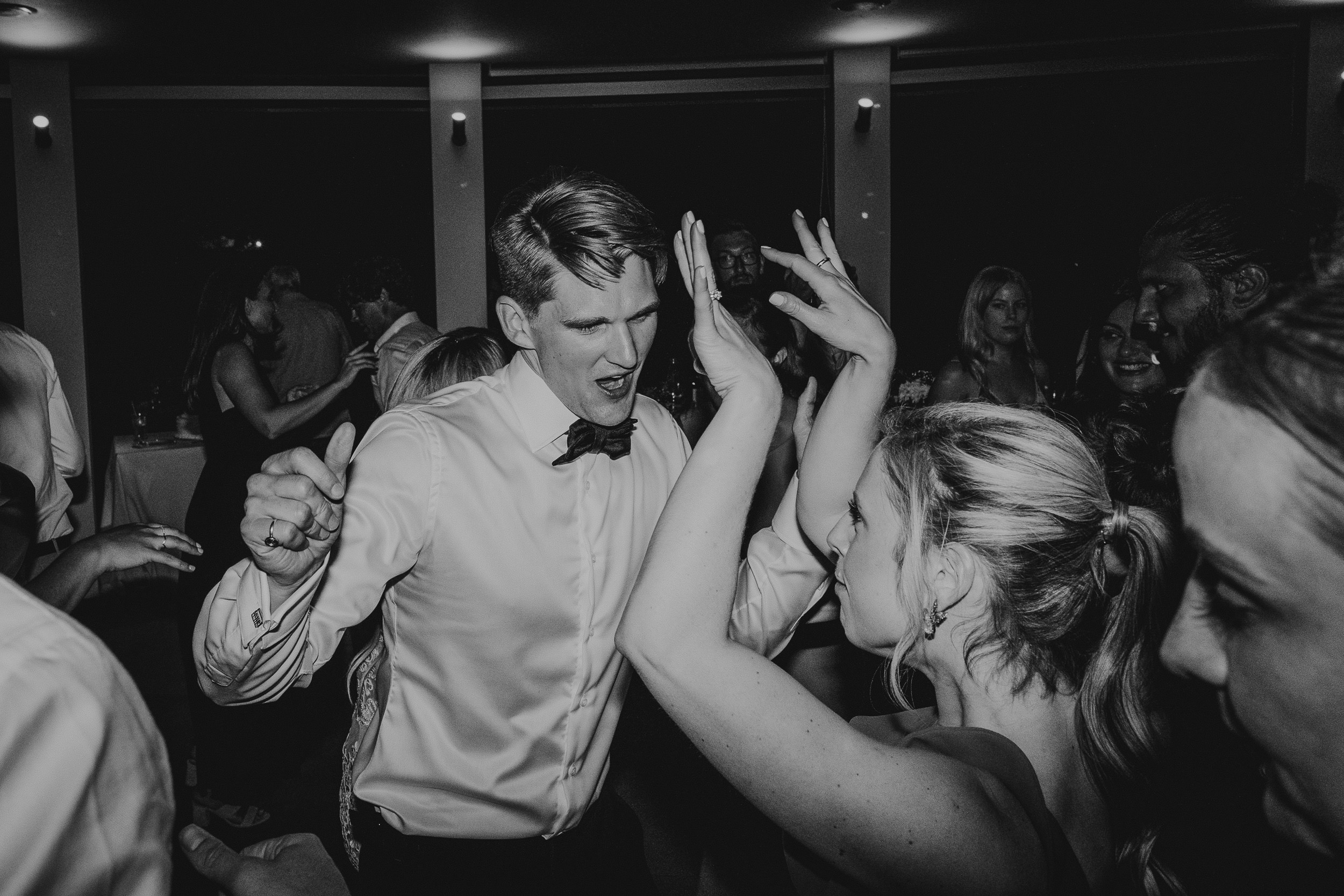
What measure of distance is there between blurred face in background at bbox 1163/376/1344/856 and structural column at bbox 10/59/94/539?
7887mm

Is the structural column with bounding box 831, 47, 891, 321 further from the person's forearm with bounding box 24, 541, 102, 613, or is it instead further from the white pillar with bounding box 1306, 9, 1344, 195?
the person's forearm with bounding box 24, 541, 102, 613

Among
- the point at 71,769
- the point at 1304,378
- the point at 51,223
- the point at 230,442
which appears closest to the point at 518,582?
the point at 71,769

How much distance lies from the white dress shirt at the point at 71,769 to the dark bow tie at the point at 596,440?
1092 mm

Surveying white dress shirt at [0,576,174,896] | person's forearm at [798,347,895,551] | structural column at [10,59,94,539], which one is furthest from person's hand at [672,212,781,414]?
structural column at [10,59,94,539]

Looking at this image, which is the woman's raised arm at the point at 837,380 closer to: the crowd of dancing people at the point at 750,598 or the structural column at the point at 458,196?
the crowd of dancing people at the point at 750,598

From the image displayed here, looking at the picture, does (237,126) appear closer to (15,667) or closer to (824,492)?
(824,492)

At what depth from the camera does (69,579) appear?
197cm

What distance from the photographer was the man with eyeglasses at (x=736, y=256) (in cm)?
526

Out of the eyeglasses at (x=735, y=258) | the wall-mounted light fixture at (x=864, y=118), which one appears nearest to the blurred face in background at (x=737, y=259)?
the eyeglasses at (x=735, y=258)

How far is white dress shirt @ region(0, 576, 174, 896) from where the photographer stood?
652 millimetres

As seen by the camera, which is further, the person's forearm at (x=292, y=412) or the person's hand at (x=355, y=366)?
the person's hand at (x=355, y=366)

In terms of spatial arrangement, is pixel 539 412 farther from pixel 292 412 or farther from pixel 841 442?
Result: pixel 292 412

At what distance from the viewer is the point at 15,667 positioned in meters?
0.67

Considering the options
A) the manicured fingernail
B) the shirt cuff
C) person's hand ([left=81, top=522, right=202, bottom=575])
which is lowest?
the manicured fingernail
